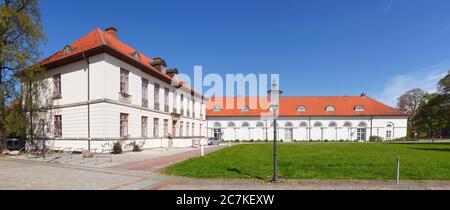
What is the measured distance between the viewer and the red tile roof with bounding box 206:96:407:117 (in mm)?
49125

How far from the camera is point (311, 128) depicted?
49625 millimetres

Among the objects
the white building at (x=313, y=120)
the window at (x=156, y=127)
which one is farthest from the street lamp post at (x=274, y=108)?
the white building at (x=313, y=120)

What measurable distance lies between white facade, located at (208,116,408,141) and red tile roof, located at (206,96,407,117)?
3.16 feet

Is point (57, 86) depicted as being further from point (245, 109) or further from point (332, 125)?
point (332, 125)

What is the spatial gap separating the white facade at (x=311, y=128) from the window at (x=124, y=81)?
31888 mm

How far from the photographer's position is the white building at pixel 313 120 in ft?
158

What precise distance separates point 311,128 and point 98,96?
42.0 meters

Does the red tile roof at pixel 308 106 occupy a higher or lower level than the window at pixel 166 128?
higher

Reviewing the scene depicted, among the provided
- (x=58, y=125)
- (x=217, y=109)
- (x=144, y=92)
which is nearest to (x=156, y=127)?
(x=144, y=92)

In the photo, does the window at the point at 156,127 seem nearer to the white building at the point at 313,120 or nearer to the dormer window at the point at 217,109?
the white building at the point at 313,120

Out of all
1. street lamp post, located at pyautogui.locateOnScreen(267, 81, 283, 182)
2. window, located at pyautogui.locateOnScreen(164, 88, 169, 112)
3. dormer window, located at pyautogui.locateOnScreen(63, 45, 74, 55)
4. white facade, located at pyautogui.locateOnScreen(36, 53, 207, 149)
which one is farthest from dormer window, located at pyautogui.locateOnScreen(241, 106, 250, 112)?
street lamp post, located at pyautogui.locateOnScreen(267, 81, 283, 182)

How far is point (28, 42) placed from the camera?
17.9 m
